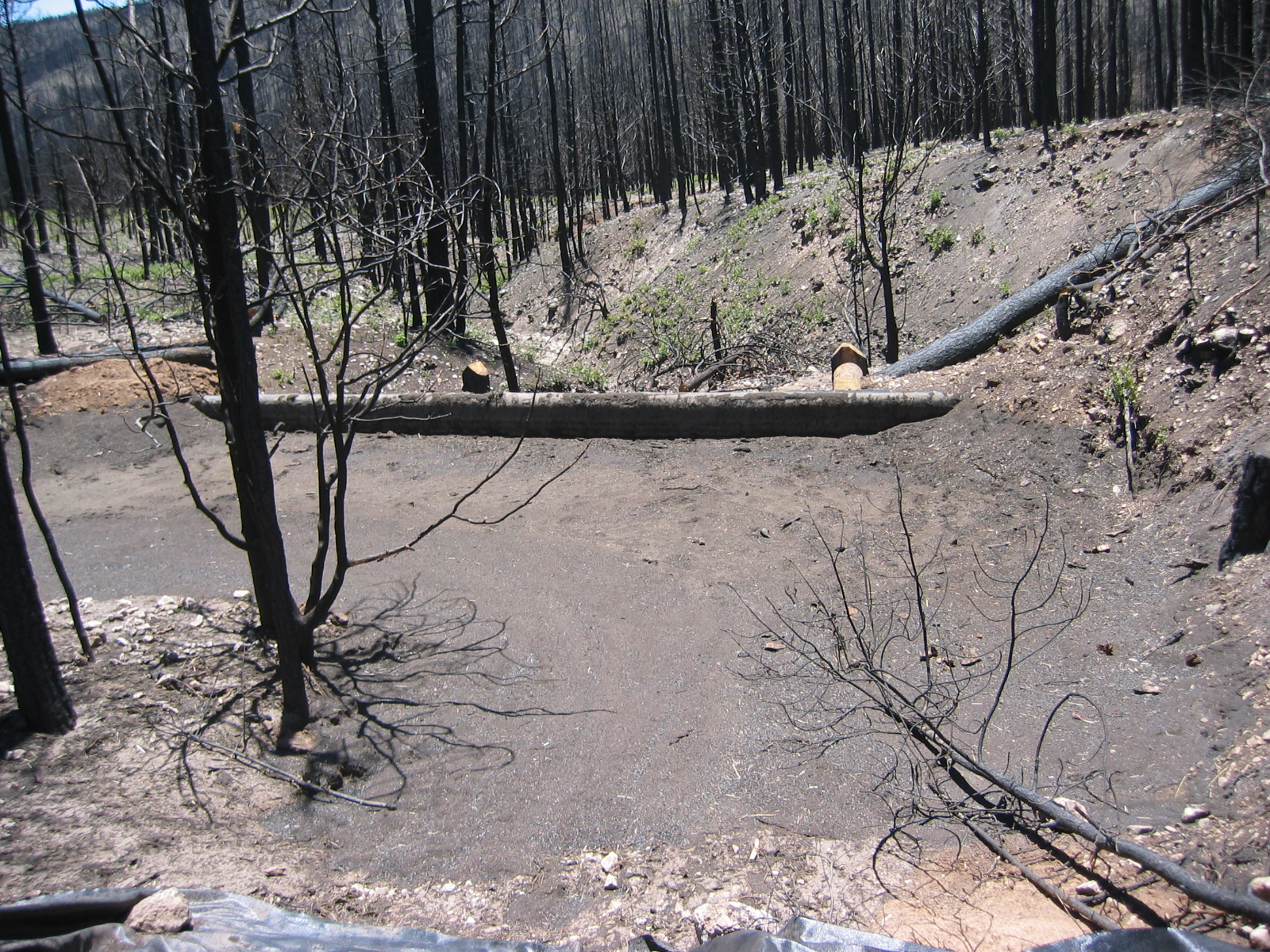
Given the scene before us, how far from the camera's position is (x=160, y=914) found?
10.3 ft

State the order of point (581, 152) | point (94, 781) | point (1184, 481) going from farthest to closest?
point (581, 152) < point (1184, 481) < point (94, 781)

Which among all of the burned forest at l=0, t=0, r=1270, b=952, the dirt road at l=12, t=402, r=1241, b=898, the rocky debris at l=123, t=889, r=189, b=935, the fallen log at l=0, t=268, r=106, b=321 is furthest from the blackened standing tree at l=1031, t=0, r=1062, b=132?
the rocky debris at l=123, t=889, r=189, b=935

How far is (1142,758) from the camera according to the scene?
4.40 metres

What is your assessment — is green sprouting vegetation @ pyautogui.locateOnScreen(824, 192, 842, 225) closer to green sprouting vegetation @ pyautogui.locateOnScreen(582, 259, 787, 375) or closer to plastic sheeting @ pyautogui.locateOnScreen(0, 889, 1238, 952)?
green sprouting vegetation @ pyautogui.locateOnScreen(582, 259, 787, 375)

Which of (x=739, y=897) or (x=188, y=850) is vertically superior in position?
(x=188, y=850)

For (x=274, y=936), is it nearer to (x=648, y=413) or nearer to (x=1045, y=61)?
(x=648, y=413)

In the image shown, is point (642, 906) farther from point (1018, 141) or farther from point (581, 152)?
Answer: point (581, 152)

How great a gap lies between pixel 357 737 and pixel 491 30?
40.7ft

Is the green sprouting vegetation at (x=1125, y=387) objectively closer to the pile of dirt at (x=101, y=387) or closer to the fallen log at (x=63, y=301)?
the fallen log at (x=63, y=301)

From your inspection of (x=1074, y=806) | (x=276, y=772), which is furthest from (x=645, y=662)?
(x=1074, y=806)

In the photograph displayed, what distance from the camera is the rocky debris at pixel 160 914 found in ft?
10.2

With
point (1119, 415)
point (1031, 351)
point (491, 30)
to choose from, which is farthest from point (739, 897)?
point (491, 30)

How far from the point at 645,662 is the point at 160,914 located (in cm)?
334

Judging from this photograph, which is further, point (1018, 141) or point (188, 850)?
point (1018, 141)
